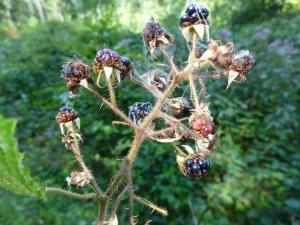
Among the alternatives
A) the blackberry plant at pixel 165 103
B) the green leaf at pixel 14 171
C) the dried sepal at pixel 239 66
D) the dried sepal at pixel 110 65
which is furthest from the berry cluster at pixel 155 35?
the green leaf at pixel 14 171

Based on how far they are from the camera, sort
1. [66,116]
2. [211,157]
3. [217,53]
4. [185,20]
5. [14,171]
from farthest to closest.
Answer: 1. [211,157]
2. [66,116]
3. [185,20]
4. [217,53]
5. [14,171]

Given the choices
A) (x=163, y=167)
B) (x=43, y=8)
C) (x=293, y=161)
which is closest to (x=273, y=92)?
(x=293, y=161)

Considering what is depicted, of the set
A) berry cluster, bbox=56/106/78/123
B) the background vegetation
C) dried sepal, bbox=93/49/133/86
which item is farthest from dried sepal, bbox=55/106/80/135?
the background vegetation

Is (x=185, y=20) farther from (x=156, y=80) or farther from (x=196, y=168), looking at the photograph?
(x=196, y=168)

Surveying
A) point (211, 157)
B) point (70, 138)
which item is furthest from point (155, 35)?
point (211, 157)

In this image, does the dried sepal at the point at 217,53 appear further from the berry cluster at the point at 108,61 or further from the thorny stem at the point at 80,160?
the thorny stem at the point at 80,160

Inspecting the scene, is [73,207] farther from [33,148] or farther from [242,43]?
[242,43]

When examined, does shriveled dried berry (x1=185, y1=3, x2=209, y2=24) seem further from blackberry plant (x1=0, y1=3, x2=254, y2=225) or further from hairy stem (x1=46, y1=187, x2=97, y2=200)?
hairy stem (x1=46, y1=187, x2=97, y2=200)
